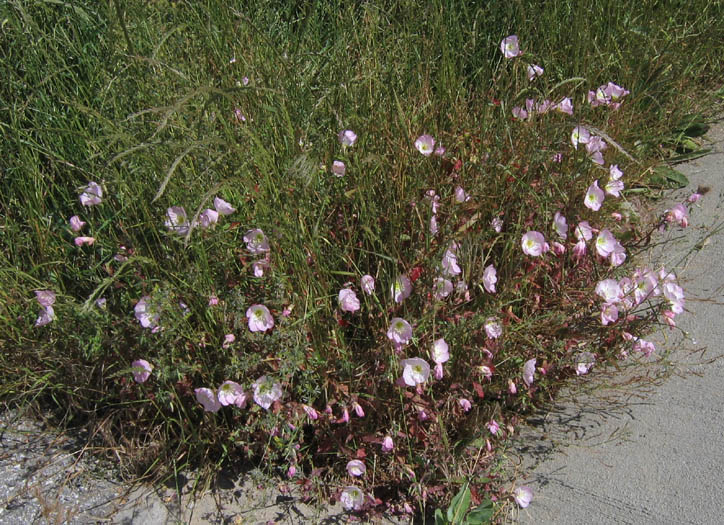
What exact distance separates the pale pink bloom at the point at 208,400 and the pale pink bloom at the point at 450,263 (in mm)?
Answer: 802

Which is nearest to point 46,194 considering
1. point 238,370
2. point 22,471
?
point 22,471

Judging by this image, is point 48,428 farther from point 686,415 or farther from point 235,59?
point 686,415

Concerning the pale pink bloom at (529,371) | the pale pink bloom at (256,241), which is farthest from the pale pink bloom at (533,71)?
the pale pink bloom at (256,241)

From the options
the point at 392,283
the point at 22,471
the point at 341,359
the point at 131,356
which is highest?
the point at 392,283

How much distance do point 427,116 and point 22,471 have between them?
1.94 m

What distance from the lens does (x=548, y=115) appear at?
2730 millimetres

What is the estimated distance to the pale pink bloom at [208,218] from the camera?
82.8 inches

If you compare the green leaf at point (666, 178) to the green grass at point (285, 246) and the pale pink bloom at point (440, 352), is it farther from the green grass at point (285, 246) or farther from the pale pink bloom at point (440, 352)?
the pale pink bloom at point (440, 352)

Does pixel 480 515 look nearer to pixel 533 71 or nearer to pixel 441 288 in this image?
pixel 441 288

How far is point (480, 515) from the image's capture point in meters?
2.00

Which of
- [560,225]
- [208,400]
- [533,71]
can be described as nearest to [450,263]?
[560,225]

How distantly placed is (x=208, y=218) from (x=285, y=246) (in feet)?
0.83

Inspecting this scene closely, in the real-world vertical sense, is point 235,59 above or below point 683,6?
below

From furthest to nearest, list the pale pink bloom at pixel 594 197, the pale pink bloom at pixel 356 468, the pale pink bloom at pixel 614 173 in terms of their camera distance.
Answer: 1. the pale pink bloom at pixel 614 173
2. the pale pink bloom at pixel 594 197
3. the pale pink bloom at pixel 356 468
